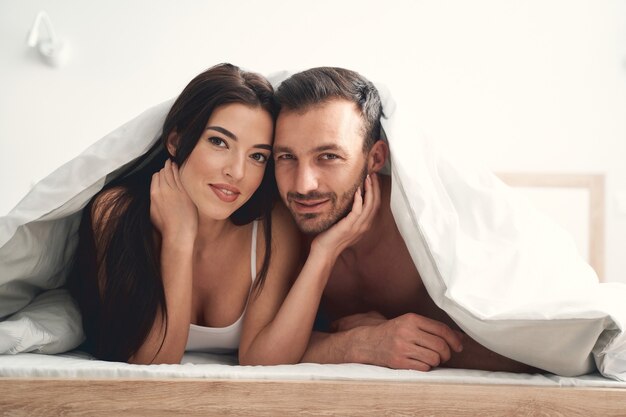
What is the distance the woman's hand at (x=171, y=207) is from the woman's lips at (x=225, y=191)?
82mm

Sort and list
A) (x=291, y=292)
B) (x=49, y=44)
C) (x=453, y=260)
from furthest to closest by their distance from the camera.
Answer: (x=49, y=44), (x=291, y=292), (x=453, y=260)

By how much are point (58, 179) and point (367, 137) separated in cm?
64

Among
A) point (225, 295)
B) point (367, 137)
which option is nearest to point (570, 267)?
point (367, 137)

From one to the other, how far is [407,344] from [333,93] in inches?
21.9

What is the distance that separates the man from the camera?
127 cm

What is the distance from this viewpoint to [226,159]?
140 centimetres

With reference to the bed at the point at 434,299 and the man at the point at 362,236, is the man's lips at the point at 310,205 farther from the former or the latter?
the bed at the point at 434,299

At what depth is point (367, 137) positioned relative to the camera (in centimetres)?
151

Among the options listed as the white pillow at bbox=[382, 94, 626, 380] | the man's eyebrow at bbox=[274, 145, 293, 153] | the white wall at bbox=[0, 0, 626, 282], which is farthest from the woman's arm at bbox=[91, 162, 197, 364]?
the white wall at bbox=[0, 0, 626, 282]

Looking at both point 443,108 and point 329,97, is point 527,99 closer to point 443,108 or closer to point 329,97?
point 443,108

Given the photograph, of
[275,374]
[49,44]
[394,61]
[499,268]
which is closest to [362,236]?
[499,268]

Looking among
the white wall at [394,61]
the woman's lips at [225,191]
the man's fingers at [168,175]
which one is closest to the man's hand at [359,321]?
the woman's lips at [225,191]

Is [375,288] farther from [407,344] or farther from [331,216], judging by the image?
[407,344]

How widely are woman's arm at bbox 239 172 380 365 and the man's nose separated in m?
0.10
